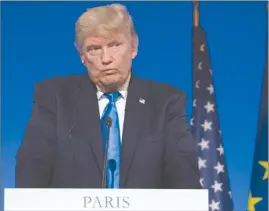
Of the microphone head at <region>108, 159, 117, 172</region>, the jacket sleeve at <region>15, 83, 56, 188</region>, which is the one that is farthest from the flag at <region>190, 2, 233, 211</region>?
the jacket sleeve at <region>15, 83, 56, 188</region>

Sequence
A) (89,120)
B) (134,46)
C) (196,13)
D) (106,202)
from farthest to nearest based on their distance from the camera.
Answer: (196,13)
(134,46)
(89,120)
(106,202)

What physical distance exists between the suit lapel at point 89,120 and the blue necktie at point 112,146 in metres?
0.04

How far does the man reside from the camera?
11.7 feet

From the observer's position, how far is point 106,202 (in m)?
2.79

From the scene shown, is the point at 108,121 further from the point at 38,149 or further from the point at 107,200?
the point at 107,200

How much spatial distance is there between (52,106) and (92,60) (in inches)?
15.3

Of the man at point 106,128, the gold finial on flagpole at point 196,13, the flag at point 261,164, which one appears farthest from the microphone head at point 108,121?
the flag at point 261,164

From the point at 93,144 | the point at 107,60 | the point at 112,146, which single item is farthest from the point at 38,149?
the point at 107,60

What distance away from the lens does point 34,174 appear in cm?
357

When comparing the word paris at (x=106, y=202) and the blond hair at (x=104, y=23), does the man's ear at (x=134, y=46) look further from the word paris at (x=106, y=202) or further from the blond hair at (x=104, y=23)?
the word paris at (x=106, y=202)

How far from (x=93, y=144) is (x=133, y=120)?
29 cm

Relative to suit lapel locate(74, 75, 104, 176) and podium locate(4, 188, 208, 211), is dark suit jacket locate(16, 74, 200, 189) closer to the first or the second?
suit lapel locate(74, 75, 104, 176)

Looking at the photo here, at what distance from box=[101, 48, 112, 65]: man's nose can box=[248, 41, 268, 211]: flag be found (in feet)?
3.48

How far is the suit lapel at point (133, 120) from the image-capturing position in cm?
359
